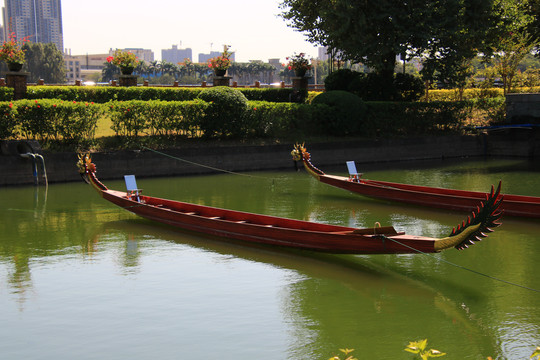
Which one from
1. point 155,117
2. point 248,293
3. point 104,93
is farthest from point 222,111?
point 248,293

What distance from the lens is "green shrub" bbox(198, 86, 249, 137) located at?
Result: 898 inches

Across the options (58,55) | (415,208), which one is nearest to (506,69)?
(415,208)

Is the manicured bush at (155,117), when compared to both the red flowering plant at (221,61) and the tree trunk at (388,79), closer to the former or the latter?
the red flowering plant at (221,61)

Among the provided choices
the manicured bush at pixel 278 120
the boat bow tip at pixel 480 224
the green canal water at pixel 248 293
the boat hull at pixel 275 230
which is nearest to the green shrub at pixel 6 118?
the green canal water at pixel 248 293

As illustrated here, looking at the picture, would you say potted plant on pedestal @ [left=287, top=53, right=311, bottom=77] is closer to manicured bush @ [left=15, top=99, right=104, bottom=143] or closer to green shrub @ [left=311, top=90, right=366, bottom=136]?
green shrub @ [left=311, top=90, right=366, bottom=136]

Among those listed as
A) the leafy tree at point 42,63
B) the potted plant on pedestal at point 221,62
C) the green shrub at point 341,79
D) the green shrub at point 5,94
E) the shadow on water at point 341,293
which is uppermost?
the leafy tree at point 42,63

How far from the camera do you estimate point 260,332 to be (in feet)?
25.2

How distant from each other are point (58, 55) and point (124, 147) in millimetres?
82726

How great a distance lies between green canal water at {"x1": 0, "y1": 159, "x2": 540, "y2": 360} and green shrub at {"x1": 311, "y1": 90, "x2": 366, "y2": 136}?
10.7 m

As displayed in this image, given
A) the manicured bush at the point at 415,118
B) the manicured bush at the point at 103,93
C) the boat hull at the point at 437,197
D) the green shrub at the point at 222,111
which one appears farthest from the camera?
the manicured bush at the point at 415,118

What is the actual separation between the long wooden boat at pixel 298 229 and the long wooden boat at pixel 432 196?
2.81 meters

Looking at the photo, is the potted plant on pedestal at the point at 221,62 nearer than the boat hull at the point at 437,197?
No

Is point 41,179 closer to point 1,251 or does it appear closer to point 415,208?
point 1,251

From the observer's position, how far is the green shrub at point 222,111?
74.8 ft
